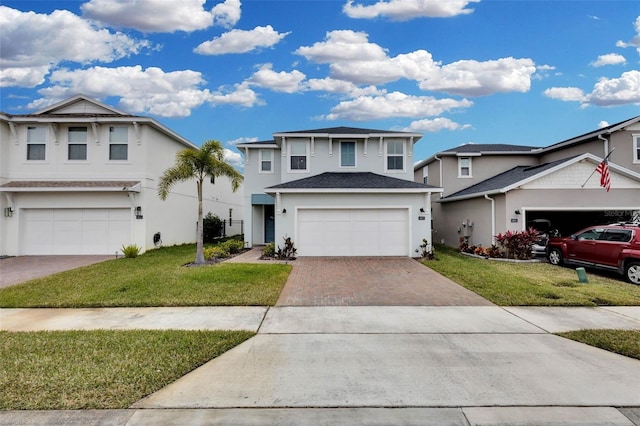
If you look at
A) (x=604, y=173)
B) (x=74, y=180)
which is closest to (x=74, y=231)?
(x=74, y=180)

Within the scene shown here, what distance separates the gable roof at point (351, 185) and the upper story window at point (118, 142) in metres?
7.12

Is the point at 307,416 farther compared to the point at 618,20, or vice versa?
the point at 618,20

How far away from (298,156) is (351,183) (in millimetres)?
3777

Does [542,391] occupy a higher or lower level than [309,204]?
lower

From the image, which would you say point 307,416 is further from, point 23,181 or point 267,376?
point 23,181

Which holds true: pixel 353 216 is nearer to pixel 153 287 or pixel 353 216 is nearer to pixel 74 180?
pixel 153 287

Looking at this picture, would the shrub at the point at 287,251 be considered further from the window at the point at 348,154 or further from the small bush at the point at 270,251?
the window at the point at 348,154

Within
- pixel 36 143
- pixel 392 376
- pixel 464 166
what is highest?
pixel 36 143

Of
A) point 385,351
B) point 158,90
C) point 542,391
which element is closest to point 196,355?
point 385,351

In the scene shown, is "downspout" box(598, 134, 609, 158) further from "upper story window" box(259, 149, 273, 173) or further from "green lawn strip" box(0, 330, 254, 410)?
"green lawn strip" box(0, 330, 254, 410)

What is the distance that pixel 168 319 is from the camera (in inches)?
243

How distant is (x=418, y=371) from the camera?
404 cm

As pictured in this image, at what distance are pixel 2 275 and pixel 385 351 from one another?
1224 centimetres

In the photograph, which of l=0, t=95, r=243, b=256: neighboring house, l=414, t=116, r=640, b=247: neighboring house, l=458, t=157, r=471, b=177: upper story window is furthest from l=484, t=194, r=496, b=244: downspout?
l=0, t=95, r=243, b=256: neighboring house
